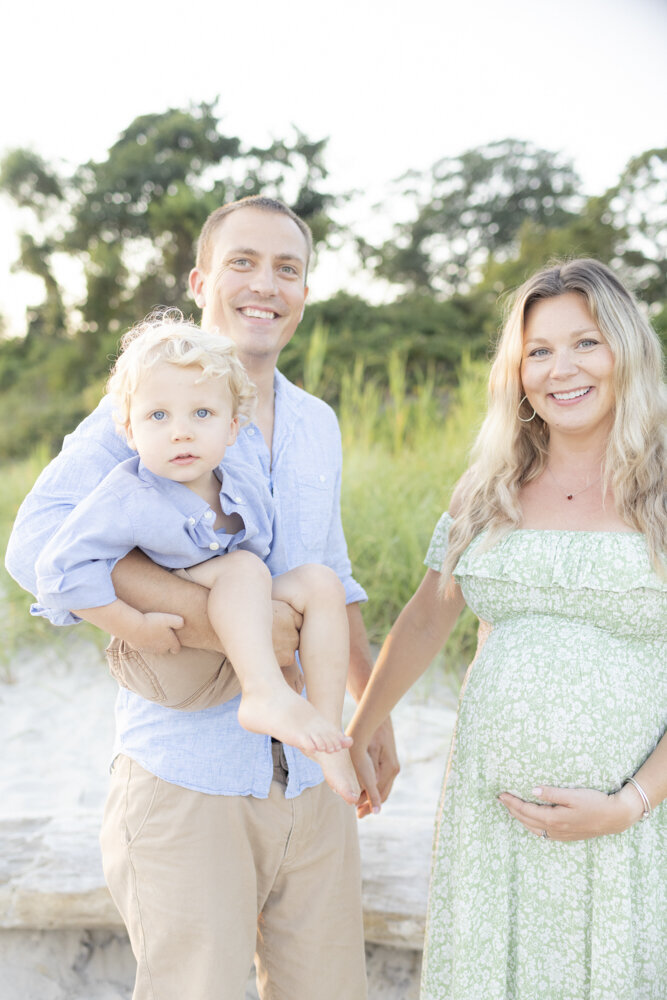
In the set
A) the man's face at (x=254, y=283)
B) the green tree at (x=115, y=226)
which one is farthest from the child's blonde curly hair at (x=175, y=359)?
the green tree at (x=115, y=226)

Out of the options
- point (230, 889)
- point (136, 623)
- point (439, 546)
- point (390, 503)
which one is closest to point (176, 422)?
point (136, 623)

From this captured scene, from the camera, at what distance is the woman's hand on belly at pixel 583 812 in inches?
67.6

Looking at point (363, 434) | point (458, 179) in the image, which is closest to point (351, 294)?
point (363, 434)

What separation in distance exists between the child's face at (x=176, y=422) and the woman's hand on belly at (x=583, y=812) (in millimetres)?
1066

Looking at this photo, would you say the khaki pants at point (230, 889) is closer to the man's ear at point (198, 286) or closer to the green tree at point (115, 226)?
the man's ear at point (198, 286)

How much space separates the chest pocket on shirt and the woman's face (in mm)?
618

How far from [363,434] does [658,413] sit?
12.5 feet

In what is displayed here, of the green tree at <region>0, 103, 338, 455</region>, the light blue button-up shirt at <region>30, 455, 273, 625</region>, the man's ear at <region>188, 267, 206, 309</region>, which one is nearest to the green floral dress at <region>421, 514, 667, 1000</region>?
the light blue button-up shirt at <region>30, 455, 273, 625</region>

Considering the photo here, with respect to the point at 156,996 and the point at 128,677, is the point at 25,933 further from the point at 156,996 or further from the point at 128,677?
the point at 128,677

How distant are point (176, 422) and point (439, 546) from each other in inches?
36.4

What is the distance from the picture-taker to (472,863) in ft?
6.22

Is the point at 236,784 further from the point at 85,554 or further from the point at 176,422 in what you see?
the point at 176,422

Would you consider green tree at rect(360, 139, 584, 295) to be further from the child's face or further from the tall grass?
the child's face

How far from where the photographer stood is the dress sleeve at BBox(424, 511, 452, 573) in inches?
87.7
